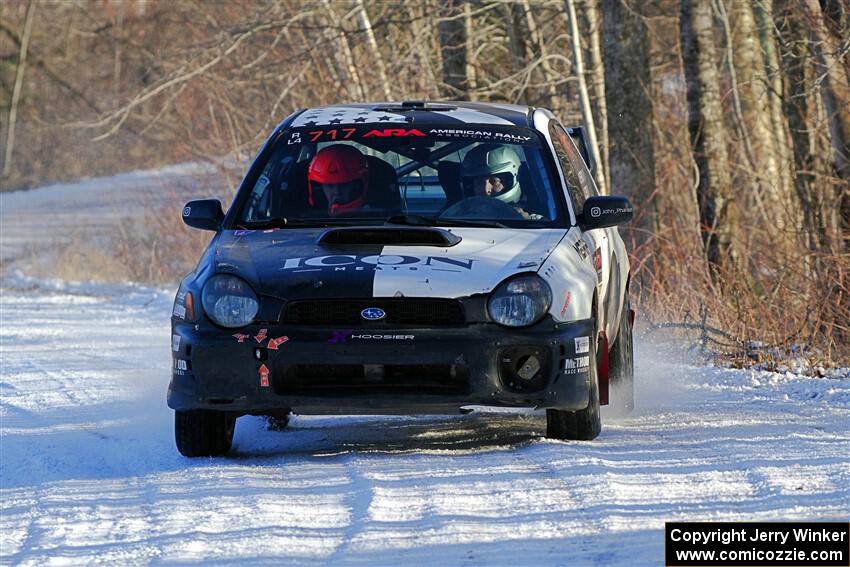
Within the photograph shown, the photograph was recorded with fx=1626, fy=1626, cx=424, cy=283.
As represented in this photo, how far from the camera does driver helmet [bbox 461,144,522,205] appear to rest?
784 centimetres

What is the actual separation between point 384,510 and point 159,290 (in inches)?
555

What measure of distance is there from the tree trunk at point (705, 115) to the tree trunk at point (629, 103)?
71cm

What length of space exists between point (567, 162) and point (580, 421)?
5.89 ft

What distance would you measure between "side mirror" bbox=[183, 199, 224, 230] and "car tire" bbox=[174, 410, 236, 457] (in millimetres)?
1062

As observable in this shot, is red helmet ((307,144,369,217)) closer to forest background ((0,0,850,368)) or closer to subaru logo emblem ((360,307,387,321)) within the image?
subaru logo emblem ((360,307,387,321))

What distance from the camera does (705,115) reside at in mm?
15742

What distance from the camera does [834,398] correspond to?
8.84 meters

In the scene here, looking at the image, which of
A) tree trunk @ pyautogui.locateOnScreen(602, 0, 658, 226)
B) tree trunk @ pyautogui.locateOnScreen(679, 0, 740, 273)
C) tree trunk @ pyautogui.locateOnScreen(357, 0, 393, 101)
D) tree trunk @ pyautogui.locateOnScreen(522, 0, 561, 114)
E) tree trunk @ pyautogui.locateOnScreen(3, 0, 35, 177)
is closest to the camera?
tree trunk @ pyautogui.locateOnScreen(679, 0, 740, 273)

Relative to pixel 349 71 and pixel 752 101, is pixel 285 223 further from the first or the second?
pixel 752 101

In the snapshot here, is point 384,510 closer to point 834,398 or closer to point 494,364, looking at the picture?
point 494,364

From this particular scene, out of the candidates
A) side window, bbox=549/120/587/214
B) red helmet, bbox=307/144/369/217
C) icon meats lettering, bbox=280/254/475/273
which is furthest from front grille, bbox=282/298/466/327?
side window, bbox=549/120/587/214

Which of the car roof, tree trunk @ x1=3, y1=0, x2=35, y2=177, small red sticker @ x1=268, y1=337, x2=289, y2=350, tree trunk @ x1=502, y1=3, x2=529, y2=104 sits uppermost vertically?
tree trunk @ x1=3, y1=0, x2=35, y2=177

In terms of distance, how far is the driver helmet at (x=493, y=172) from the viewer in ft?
25.7

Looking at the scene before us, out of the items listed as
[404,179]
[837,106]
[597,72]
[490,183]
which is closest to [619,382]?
[490,183]
